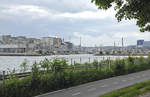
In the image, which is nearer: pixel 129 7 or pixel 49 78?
pixel 129 7

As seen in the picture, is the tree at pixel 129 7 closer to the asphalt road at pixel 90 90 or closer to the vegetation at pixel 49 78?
the asphalt road at pixel 90 90

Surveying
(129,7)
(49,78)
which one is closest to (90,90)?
(49,78)

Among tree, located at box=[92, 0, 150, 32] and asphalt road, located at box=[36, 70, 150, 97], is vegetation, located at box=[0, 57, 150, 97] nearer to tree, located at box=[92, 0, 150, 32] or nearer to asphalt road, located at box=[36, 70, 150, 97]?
asphalt road, located at box=[36, 70, 150, 97]

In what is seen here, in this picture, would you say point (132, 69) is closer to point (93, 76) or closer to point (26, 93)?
point (93, 76)

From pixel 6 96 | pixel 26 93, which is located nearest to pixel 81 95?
pixel 26 93

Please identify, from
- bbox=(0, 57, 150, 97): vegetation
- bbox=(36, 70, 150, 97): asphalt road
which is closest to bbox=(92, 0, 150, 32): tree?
bbox=(36, 70, 150, 97): asphalt road

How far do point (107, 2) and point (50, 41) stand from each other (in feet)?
575

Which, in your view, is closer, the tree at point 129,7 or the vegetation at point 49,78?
the tree at point 129,7

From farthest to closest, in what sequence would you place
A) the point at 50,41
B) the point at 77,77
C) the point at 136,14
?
the point at 50,41
the point at 77,77
the point at 136,14

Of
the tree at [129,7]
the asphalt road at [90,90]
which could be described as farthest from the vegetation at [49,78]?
the tree at [129,7]

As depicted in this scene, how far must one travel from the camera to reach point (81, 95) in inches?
522

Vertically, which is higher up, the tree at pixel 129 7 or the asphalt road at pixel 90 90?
the tree at pixel 129 7

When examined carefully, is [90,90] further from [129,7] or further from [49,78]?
[129,7]

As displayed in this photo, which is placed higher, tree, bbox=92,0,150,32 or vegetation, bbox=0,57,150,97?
tree, bbox=92,0,150,32
